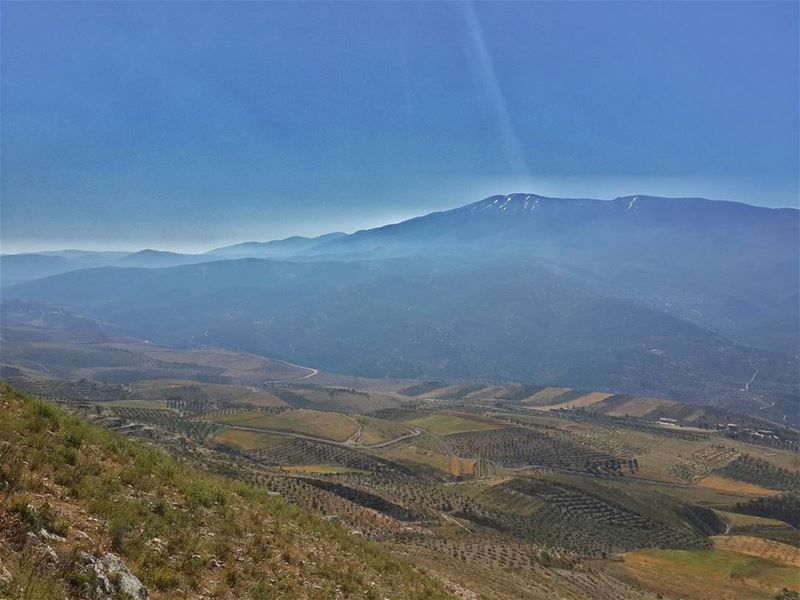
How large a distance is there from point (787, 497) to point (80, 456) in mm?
110875

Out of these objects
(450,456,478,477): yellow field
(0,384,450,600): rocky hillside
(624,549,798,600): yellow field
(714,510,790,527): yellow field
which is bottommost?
(714,510,790,527): yellow field

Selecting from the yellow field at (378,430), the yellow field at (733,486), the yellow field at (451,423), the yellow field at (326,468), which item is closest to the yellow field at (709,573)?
the yellow field at (326,468)

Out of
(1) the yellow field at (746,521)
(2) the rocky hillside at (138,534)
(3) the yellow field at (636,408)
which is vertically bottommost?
(3) the yellow field at (636,408)

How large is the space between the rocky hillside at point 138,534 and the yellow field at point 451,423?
11560 cm

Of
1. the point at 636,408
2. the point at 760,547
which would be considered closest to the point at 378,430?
the point at 760,547

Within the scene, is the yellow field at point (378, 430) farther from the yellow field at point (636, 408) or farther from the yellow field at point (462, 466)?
the yellow field at point (636, 408)

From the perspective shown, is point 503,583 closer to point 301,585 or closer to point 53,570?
point 301,585

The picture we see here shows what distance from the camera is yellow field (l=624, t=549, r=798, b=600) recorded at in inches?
1505

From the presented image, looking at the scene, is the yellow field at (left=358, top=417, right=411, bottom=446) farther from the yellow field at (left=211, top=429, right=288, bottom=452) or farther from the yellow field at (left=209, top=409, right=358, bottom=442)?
the yellow field at (left=211, top=429, right=288, bottom=452)

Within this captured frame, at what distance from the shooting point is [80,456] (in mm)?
12383

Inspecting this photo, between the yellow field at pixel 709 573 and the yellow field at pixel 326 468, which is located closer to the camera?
the yellow field at pixel 709 573

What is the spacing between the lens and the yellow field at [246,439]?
89.4 meters

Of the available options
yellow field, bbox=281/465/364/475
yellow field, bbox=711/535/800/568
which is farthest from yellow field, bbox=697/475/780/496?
yellow field, bbox=281/465/364/475

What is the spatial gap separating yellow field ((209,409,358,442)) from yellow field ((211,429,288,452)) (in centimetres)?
926
